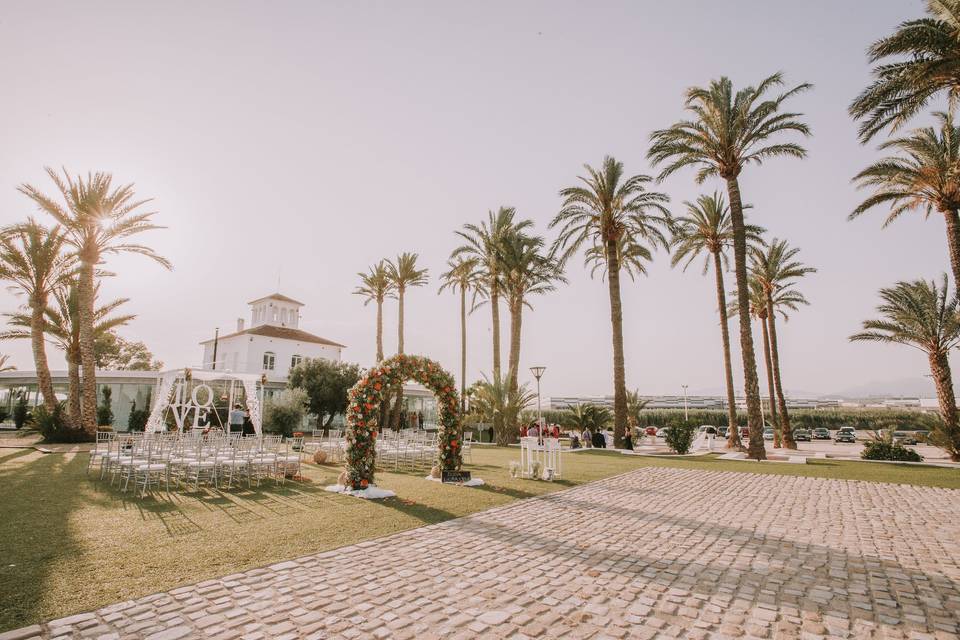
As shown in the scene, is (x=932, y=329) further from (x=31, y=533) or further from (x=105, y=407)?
(x=105, y=407)

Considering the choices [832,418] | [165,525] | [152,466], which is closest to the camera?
[165,525]

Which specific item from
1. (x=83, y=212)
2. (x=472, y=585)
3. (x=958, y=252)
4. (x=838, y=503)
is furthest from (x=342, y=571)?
(x=83, y=212)

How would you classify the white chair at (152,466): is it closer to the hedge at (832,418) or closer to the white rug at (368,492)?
the white rug at (368,492)

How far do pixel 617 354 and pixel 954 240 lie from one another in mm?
13507

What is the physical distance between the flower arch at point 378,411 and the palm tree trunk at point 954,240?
18.8 meters

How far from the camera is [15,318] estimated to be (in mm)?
24828

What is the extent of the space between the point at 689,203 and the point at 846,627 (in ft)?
89.0

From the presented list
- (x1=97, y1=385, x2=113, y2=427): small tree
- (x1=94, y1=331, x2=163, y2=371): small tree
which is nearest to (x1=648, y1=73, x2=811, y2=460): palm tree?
(x1=97, y1=385, x2=113, y2=427): small tree

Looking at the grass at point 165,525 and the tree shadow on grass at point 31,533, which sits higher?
the tree shadow on grass at point 31,533

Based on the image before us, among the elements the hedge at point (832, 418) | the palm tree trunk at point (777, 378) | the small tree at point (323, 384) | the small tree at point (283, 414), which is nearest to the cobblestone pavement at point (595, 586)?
the palm tree trunk at point (777, 378)

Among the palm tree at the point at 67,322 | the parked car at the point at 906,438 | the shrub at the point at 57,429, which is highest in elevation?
the palm tree at the point at 67,322

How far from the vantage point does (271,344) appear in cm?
4756

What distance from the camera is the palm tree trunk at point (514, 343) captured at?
27328 millimetres

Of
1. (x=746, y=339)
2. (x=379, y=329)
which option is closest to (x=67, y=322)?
(x=379, y=329)
